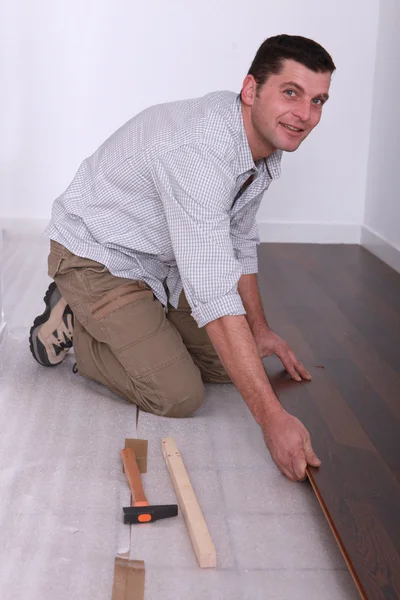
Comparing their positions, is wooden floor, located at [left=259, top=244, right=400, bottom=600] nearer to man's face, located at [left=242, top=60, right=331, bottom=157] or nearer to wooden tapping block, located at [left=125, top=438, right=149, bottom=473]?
wooden tapping block, located at [left=125, top=438, right=149, bottom=473]

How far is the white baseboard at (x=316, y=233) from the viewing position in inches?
209

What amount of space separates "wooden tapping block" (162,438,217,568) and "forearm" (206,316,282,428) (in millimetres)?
255

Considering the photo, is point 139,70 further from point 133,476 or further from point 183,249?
point 133,476

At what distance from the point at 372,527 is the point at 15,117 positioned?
13.2ft

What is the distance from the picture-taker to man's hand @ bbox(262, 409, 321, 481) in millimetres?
2037

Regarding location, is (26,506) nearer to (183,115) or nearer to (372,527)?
(372,527)

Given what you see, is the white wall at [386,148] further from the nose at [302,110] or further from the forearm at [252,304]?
the nose at [302,110]

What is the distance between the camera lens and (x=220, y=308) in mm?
2139

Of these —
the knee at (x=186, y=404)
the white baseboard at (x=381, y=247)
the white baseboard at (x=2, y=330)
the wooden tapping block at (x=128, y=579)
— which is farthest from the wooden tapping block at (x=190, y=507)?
the white baseboard at (x=381, y=247)

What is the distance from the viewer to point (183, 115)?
2.44 m

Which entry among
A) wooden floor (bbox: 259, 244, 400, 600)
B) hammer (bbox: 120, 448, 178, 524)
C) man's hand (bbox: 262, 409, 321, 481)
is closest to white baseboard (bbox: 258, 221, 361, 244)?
wooden floor (bbox: 259, 244, 400, 600)

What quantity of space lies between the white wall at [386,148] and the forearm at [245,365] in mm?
2586

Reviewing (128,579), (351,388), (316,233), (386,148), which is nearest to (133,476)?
(128,579)

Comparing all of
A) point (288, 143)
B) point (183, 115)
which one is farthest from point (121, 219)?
point (288, 143)
